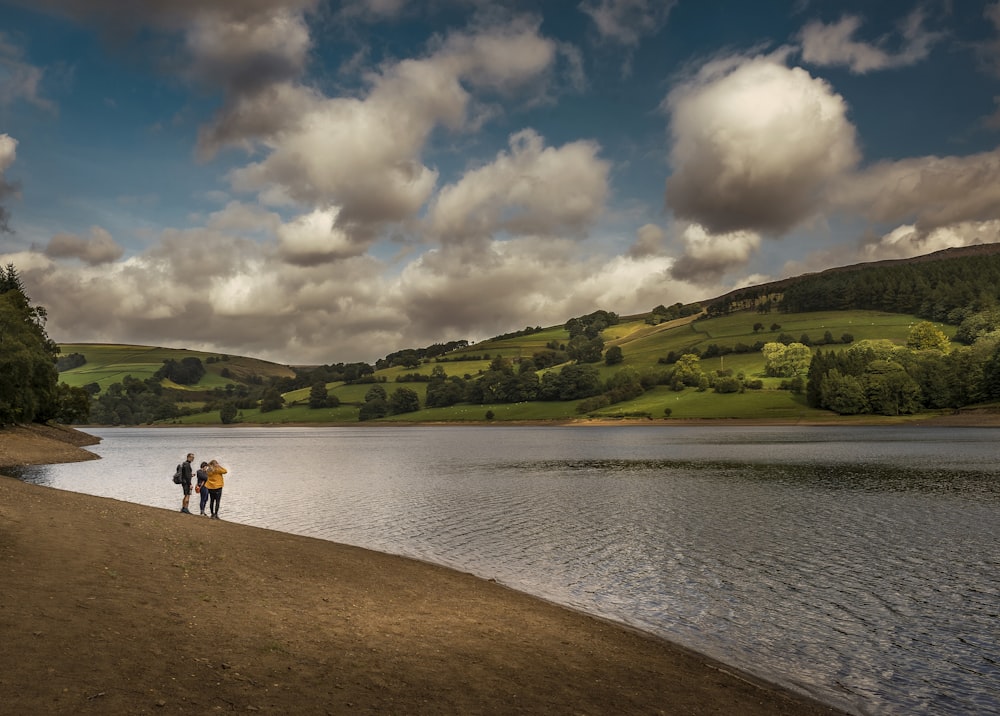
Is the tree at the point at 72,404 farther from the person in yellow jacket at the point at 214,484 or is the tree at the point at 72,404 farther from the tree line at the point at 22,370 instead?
the person in yellow jacket at the point at 214,484

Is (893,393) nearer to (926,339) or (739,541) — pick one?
(926,339)

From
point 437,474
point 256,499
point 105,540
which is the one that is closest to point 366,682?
point 105,540

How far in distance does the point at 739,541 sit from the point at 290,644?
2496 cm

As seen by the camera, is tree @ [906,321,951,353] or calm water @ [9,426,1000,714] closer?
calm water @ [9,426,1000,714]

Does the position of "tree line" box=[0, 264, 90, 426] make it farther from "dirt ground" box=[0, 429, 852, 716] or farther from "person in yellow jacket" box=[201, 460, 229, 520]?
"dirt ground" box=[0, 429, 852, 716]

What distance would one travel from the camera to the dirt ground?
1167 cm

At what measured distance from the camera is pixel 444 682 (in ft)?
44.0

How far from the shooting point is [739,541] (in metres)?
33.3

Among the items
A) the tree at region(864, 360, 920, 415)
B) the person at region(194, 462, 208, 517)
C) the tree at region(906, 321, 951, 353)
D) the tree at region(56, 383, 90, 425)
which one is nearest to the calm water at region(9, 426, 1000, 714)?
the person at region(194, 462, 208, 517)

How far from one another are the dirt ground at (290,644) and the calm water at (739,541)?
3010mm

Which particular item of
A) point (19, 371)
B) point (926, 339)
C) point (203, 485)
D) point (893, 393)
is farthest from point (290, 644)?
point (926, 339)

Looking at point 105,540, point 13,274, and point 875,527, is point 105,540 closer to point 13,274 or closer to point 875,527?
point 875,527

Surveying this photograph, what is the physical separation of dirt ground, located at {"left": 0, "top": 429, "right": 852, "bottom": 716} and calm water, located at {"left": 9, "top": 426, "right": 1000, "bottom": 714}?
118 inches

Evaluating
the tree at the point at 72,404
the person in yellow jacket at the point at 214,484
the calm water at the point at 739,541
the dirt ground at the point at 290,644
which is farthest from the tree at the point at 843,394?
the tree at the point at 72,404
